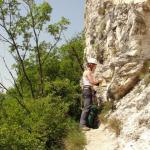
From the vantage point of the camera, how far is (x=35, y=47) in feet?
100

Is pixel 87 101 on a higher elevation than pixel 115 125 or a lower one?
higher

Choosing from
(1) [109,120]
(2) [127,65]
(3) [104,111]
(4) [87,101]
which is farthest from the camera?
(3) [104,111]

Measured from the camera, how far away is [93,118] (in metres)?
13.9

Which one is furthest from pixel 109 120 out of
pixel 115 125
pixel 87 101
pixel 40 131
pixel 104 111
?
pixel 40 131

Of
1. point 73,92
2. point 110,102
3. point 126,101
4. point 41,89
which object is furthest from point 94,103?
point 41,89

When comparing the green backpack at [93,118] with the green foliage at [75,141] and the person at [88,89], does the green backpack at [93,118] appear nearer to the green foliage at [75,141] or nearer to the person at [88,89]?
the person at [88,89]

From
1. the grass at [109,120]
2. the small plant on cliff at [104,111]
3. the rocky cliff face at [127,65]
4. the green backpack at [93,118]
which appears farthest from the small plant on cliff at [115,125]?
the green backpack at [93,118]

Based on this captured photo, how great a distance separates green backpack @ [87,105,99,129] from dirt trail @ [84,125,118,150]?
357mm

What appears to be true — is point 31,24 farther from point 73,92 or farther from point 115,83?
point 115,83

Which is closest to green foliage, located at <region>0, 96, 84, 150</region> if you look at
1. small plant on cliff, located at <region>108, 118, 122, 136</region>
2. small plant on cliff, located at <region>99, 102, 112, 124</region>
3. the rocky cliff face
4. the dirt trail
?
small plant on cliff, located at <region>99, 102, 112, 124</region>

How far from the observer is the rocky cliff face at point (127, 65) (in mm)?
10727

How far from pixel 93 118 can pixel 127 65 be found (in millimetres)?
2019

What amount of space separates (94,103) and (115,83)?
4.00 ft

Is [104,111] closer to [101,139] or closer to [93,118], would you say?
[93,118]
